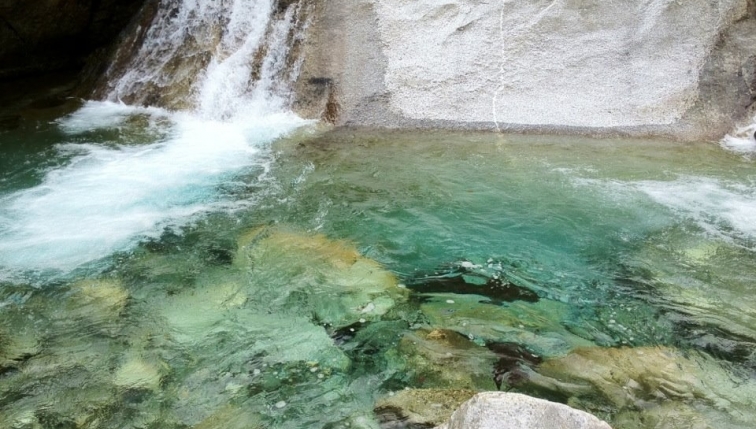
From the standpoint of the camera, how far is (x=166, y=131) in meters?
8.06

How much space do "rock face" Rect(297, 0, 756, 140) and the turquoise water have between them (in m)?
0.43

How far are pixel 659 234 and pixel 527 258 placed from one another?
122 centimetres

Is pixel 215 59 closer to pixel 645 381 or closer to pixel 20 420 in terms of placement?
pixel 20 420

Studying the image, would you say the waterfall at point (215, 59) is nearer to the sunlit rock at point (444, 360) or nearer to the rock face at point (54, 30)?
the rock face at point (54, 30)

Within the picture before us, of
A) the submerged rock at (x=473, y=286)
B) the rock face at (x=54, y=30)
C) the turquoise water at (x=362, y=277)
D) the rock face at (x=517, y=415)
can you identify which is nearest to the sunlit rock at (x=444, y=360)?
the turquoise water at (x=362, y=277)

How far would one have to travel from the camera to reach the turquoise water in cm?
401

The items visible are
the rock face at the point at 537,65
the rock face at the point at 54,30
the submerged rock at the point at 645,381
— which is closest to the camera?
the submerged rock at the point at 645,381

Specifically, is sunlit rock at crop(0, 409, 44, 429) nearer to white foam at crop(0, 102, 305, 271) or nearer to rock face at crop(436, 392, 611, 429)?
white foam at crop(0, 102, 305, 271)

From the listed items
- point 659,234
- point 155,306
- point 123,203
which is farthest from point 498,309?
point 123,203

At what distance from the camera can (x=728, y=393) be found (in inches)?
156

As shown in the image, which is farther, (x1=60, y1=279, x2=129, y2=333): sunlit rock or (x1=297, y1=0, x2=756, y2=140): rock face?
(x1=297, y1=0, x2=756, y2=140): rock face

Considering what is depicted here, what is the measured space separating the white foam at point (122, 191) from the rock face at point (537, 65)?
1072 millimetres

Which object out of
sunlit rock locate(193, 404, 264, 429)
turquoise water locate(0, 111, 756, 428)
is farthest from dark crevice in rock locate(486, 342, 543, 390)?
sunlit rock locate(193, 404, 264, 429)

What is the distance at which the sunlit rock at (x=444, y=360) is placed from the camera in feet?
13.3
